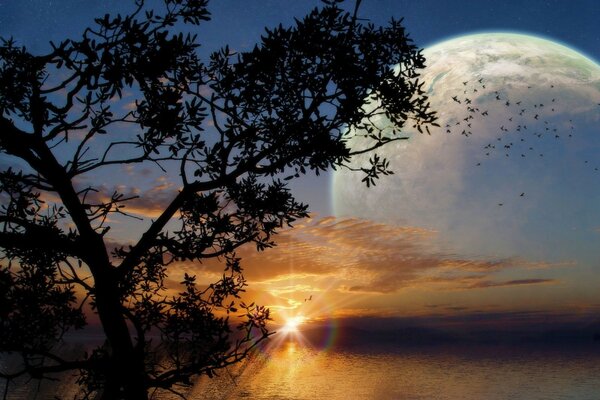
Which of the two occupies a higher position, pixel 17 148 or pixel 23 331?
pixel 17 148

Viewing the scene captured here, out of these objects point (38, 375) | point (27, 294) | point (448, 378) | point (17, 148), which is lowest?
point (448, 378)

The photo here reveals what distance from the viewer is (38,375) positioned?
7.33 meters

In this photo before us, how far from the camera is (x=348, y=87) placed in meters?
9.41

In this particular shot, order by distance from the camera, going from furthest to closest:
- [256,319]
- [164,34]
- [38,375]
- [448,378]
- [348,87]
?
[448,378], [256,319], [348,87], [164,34], [38,375]

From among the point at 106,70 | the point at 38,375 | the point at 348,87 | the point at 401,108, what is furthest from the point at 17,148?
the point at 401,108

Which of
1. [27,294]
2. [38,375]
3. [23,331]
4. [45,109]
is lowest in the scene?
[38,375]

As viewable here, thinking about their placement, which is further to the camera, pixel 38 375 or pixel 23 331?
pixel 23 331

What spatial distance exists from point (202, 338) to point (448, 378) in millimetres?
186843

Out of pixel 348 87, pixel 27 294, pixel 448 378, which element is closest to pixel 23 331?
pixel 27 294

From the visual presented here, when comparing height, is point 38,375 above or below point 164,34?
below

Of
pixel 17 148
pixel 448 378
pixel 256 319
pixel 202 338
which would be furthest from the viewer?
pixel 448 378

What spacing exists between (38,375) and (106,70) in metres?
5.28

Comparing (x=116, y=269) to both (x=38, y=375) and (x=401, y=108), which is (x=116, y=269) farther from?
(x=401, y=108)

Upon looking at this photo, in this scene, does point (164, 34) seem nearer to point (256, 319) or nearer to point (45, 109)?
point (45, 109)
